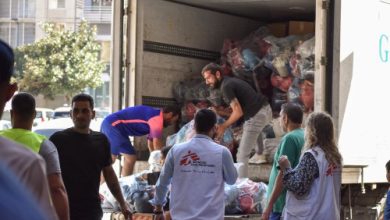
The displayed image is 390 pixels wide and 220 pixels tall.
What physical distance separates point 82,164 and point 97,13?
51.9 metres

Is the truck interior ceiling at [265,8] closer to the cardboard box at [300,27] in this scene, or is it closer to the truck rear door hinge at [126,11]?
the cardboard box at [300,27]

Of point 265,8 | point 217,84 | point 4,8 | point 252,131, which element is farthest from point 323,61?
point 4,8

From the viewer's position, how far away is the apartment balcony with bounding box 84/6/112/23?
5684cm

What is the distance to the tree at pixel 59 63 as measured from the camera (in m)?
46.2

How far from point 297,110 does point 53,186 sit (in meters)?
2.51

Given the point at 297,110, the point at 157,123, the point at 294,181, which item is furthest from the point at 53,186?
the point at 157,123

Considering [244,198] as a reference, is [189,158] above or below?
above

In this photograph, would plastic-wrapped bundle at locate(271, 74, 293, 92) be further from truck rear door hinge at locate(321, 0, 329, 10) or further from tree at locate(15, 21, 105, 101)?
tree at locate(15, 21, 105, 101)

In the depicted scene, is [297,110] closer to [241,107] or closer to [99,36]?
[241,107]

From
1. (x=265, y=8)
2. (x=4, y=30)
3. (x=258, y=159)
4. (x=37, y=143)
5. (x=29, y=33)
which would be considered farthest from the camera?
(x=4, y=30)

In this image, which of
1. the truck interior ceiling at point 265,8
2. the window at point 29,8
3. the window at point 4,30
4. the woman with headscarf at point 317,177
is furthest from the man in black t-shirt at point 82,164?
the window at point 29,8

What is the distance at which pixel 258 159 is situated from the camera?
876cm

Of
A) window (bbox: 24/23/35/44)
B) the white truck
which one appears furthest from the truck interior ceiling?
window (bbox: 24/23/35/44)

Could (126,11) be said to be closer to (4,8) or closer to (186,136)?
(186,136)
